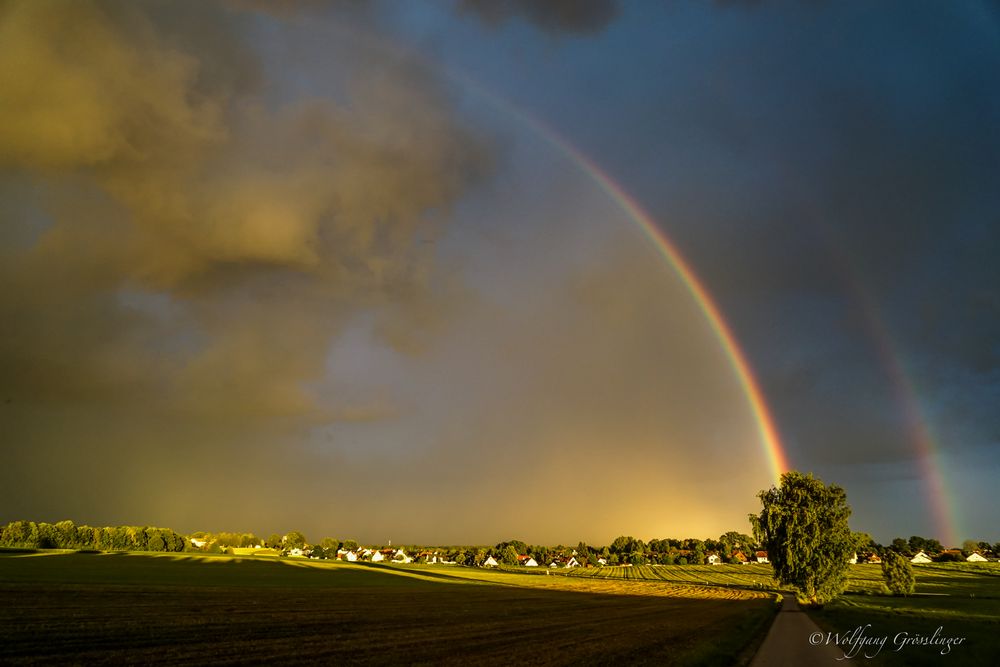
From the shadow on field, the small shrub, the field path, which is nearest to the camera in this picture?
the field path

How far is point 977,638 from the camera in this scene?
29516 mm

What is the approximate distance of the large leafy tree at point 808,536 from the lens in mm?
61250

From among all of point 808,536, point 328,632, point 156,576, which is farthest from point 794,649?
point 156,576

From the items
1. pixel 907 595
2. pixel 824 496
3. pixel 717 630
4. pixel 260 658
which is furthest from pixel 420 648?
pixel 907 595

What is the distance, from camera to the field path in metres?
21.6

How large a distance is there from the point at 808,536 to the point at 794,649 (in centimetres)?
4257

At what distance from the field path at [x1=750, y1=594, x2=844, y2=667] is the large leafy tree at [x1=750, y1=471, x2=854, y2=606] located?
1074 inches

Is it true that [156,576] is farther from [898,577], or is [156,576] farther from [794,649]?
[898,577]

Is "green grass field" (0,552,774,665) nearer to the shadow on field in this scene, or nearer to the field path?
the field path

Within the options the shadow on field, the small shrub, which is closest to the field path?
the shadow on field

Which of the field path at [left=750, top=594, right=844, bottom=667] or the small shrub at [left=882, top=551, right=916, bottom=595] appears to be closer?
the field path at [left=750, top=594, right=844, bottom=667]

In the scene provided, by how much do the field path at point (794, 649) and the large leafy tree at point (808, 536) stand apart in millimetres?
27280

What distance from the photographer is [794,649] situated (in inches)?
1005

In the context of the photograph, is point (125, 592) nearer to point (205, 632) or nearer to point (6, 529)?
point (205, 632)
